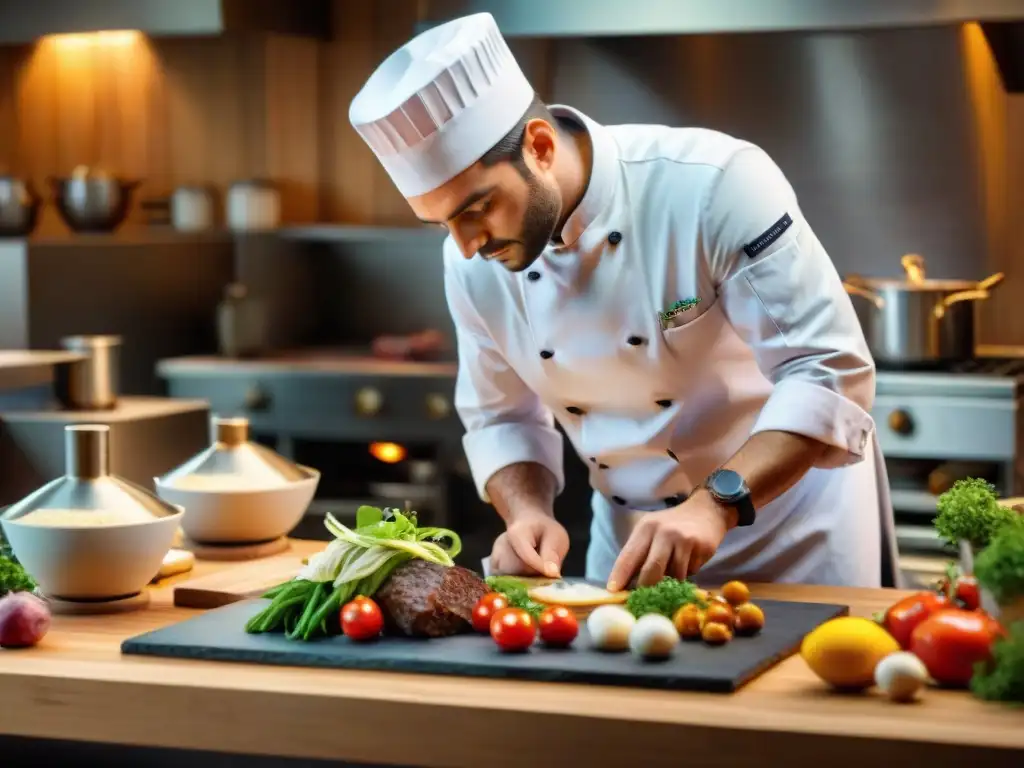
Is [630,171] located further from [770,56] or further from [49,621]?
[770,56]

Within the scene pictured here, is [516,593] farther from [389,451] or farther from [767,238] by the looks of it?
[389,451]

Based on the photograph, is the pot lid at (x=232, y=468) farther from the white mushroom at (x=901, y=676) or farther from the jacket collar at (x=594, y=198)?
the white mushroom at (x=901, y=676)

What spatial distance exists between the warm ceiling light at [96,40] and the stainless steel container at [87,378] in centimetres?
211

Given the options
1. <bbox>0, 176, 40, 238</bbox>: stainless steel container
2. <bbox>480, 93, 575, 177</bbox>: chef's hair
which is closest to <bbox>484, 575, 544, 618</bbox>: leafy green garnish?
<bbox>480, 93, 575, 177</bbox>: chef's hair

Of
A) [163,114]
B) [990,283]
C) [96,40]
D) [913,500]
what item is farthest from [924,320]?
[96,40]

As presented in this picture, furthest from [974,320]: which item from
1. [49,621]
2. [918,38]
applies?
[49,621]

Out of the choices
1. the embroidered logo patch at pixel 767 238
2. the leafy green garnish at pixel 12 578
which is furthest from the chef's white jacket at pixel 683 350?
the leafy green garnish at pixel 12 578

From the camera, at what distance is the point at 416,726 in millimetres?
1675

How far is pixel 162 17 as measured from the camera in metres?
4.67

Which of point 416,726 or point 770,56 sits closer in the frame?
point 416,726

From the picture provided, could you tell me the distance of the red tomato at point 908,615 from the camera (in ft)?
5.84

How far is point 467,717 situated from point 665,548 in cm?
49

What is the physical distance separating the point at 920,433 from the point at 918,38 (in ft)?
3.65

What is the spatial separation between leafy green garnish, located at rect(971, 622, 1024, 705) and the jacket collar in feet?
3.27
